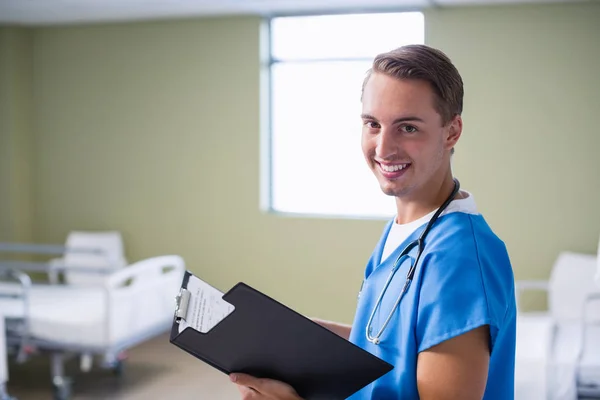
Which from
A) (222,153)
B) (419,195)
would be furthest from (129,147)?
(419,195)

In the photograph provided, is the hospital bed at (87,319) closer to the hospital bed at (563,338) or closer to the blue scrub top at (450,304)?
the hospital bed at (563,338)

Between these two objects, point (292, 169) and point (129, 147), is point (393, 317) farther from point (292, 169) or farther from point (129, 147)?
point (129, 147)

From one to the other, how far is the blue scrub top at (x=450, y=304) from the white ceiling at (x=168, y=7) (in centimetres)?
408

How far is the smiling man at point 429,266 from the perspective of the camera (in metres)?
1.15

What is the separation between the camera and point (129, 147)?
6.33 meters

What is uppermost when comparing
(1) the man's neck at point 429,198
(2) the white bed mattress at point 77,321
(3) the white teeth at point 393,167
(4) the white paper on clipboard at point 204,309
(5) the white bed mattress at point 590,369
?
(3) the white teeth at point 393,167

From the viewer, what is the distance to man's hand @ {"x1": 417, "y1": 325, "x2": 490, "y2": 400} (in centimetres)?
113

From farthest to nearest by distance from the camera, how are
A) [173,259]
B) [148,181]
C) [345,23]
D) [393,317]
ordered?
[148,181] → [345,23] → [173,259] → [393,317]

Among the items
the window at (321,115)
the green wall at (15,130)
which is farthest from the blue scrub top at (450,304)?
the green wall at (15,130)

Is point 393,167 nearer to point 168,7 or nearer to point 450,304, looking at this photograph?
point 450,304

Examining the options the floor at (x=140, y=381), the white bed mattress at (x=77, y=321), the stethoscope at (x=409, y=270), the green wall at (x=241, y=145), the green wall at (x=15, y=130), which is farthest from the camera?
the green wall at (x=15, y=130)

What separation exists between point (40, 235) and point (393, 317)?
19.2ft

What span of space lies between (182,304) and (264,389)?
20cm

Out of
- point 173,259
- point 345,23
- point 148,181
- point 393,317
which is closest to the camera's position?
point 393,317
